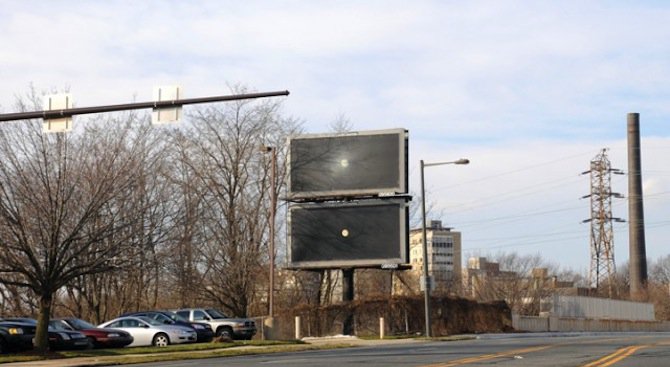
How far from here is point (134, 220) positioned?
33219mm

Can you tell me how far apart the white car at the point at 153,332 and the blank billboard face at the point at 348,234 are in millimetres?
12129

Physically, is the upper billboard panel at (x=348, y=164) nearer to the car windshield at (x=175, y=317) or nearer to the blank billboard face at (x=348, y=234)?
the blank billboard face at (x=348, y=234)

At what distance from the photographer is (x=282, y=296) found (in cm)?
6200

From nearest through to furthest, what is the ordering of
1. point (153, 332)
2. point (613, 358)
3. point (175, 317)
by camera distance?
point (613, 358) → point (153, 332) → point (175, 317)

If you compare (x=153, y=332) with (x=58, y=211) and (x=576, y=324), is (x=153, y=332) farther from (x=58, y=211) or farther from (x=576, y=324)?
(x=576, y=324)

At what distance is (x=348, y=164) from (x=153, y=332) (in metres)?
16.1

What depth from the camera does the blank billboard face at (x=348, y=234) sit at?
4888 centimetres

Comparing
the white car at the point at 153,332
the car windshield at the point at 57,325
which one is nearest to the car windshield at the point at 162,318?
the white car at the point at 153,332

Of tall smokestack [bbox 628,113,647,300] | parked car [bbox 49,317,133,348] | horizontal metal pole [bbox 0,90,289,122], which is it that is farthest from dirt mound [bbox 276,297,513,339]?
tall smokestack [bbox 628,113,647,300]

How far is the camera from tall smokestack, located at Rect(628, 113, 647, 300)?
90.7 m

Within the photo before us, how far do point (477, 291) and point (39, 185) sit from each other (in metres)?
59.0

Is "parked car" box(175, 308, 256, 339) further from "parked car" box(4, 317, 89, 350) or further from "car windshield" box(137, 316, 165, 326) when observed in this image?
"parked car" box(4, 317, 89, 350)

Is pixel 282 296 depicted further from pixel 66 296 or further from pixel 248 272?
pixel 66 296

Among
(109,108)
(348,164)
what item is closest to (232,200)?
(348,164)
